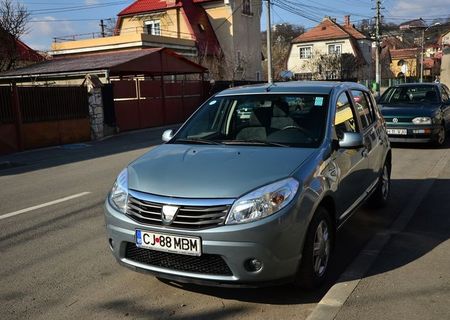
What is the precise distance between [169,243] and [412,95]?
38.6 ft

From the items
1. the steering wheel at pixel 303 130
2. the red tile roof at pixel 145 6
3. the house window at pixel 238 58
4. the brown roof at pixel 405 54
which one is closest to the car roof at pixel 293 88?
the steering wheel at pixel 303 130

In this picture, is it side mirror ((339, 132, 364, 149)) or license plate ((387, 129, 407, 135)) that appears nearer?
side mirror ((339, 132, 364, 149))

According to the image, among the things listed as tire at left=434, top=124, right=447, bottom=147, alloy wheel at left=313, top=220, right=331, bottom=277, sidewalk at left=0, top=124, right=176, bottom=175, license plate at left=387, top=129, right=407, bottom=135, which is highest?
alloy wheel at left=313, top=220, right=331, bottom=277

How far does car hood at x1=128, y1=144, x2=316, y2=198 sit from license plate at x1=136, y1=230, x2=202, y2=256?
0.98 feet

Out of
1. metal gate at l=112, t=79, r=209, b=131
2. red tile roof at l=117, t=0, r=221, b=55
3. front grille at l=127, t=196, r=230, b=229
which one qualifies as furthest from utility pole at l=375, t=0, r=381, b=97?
front grille at l=127, t=196, r=230, b=229

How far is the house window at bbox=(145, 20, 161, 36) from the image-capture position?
41.6 m

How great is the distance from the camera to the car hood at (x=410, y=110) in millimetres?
12367

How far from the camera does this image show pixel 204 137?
505 centimetres

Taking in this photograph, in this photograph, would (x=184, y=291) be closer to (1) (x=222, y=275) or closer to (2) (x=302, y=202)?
(1) (x=222, y=275)

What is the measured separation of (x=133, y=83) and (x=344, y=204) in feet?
61.7

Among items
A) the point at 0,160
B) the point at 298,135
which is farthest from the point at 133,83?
the point at 298,135

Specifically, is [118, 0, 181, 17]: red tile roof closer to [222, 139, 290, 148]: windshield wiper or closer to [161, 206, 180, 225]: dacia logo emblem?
[222, 139, 290, 148]: windshield wiper

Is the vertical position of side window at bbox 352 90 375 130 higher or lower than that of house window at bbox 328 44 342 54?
lower

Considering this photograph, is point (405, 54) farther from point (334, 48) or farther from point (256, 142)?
point (256, 142)
